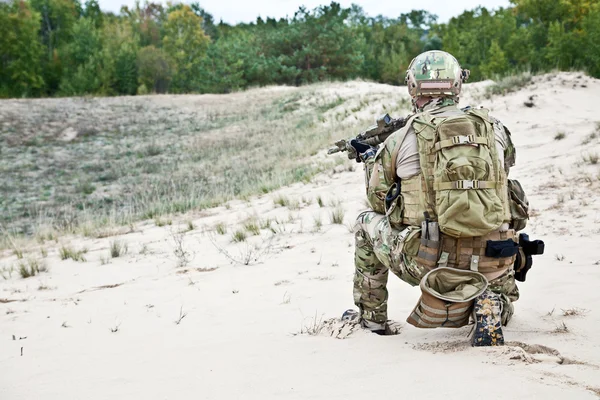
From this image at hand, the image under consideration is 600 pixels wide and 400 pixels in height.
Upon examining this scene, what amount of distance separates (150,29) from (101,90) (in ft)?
85.6

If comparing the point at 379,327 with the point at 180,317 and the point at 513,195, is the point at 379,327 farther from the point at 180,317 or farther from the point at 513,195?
the point at 180,317

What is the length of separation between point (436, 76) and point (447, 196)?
29.5 inches

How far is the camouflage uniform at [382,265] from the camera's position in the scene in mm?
2996

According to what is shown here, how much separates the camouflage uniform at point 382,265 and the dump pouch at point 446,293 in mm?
118

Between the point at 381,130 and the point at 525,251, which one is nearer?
the point at 525,251

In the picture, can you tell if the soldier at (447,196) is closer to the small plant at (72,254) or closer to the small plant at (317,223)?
the small plant at (317,223)

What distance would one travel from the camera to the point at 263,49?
38.3 metres

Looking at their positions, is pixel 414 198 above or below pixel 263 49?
below

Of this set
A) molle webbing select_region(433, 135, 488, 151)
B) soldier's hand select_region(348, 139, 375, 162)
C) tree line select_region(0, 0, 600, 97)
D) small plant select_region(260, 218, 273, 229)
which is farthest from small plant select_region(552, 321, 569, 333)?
tree line select_region(0, 0, 600, 97)

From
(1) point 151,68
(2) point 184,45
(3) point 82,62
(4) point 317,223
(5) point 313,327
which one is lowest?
(4) point 317,223

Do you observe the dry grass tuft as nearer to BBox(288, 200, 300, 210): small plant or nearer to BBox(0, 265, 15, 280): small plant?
BBox(288, 200, 300, 210): small plant

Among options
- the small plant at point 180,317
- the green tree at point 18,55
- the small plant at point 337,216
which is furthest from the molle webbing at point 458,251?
the green tree at point 18,55

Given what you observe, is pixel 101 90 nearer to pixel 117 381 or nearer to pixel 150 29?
pixel 150 29

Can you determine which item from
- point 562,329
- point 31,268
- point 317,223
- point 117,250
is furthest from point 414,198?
point 31,268
